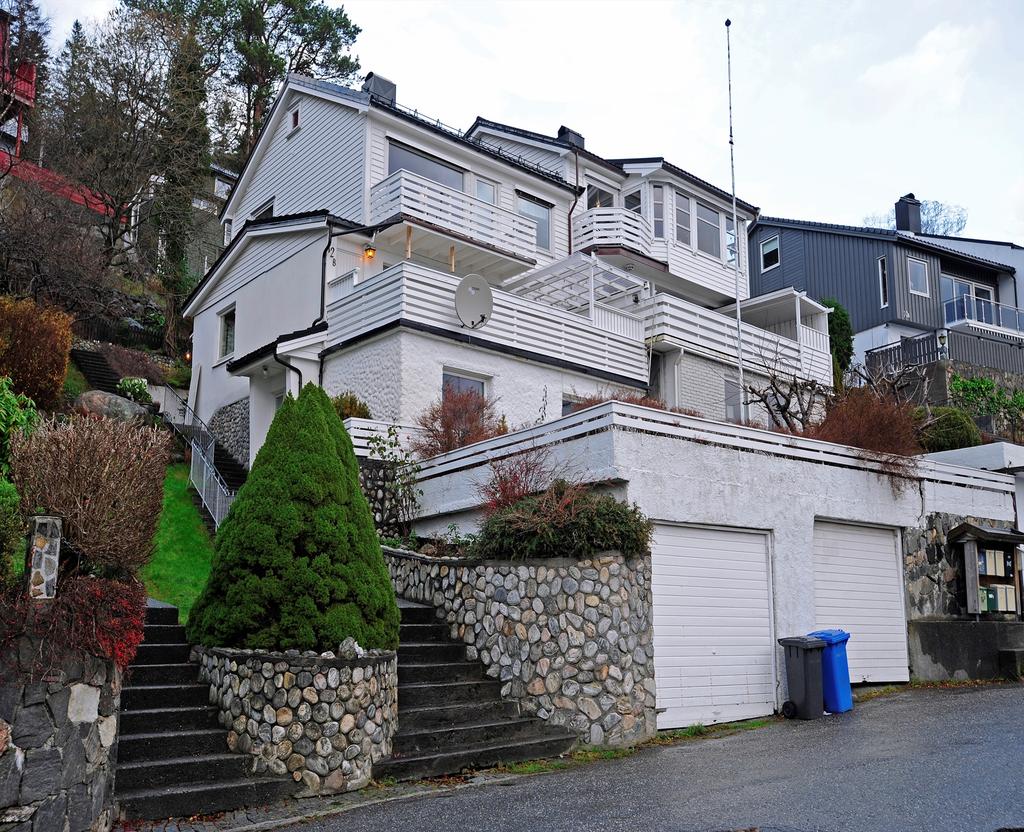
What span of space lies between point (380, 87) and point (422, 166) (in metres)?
3.56

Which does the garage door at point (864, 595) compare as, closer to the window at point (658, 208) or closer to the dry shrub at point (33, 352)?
the dry shrub at point (33, 352)

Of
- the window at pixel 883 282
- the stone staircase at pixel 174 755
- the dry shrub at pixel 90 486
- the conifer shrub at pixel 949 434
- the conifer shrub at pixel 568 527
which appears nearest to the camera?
the dry shrub at pixel 90 486

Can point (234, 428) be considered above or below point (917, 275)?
below

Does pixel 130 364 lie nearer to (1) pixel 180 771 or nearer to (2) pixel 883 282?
(1) pixel 180 771

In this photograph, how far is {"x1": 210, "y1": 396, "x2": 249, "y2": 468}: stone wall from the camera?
22.0m

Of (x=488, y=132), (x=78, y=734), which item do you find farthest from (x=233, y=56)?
(x=78, y=734)

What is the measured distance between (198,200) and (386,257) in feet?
61.0

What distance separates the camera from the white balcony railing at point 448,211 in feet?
70.7

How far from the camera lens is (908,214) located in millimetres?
39688

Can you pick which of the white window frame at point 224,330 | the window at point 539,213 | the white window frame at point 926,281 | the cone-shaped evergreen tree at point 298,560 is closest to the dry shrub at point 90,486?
the cone-shaped evergreen tree at point 298,560

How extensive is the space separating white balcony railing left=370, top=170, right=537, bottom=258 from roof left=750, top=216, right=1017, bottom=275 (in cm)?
1638

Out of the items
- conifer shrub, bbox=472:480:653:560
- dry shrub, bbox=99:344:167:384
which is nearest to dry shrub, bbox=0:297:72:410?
dry shrub, bbox=99:344:167:384

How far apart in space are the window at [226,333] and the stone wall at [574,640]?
Result: 610 inches

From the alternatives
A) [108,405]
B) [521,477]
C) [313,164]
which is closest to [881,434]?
[521,477]
